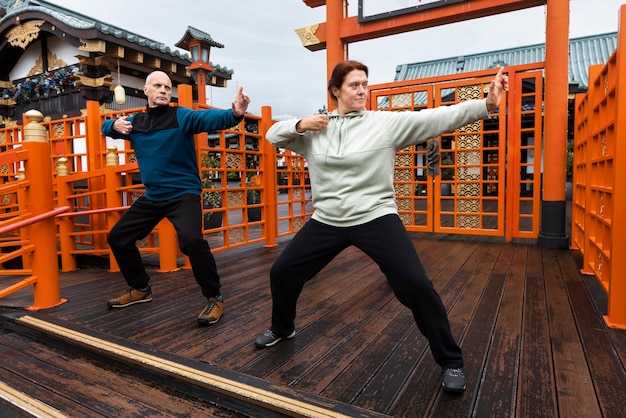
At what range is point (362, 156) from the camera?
192 cm

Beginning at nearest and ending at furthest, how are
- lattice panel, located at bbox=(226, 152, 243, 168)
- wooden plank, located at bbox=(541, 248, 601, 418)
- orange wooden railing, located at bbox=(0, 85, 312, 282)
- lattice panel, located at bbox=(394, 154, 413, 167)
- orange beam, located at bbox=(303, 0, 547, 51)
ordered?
1. wooden plank, located at bbox=(541, 248, 601, 418)
2. orange wooden railing, located at bbox=(0, 85, 312, 282)
3. lattice panel, located at bbox=(226, 152, 243, 168)
4. orange beam, located at bbox=(303, 0, 547, 51)
5. lattice panel, located at bbox=(394, 154, 413, 167)

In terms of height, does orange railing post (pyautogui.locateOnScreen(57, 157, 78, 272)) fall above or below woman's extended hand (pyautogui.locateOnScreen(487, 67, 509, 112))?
below

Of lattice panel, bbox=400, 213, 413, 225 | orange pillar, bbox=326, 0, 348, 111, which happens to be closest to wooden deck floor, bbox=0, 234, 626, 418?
lattice panel, bbox=400, 213, 413, 225

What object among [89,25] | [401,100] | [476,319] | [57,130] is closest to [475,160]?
[401,100]

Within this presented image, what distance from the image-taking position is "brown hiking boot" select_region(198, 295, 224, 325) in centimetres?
265

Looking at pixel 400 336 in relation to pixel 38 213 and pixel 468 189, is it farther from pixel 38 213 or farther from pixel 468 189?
pixel 468 189

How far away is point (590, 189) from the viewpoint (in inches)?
144

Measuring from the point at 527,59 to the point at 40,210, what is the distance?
576 inches

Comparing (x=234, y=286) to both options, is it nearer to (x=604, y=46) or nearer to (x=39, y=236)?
(x=39, y=236)

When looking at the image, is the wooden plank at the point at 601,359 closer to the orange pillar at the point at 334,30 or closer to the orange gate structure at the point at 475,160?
the orange gate structure at the point at 475,160

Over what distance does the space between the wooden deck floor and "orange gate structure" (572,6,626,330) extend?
208mm

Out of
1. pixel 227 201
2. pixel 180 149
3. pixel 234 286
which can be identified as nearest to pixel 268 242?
pixel 227 201

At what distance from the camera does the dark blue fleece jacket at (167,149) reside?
283cm

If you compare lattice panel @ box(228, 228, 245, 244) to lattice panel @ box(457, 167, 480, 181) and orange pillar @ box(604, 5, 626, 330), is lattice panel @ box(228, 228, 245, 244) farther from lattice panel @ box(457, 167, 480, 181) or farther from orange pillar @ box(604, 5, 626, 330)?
orange pillar @ box(604, 5, 626, 330)
